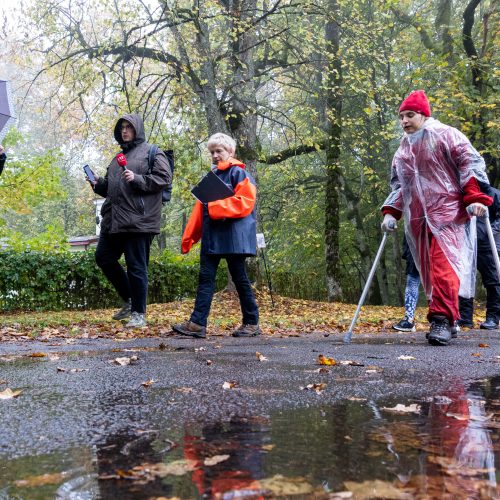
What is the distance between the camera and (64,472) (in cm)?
191

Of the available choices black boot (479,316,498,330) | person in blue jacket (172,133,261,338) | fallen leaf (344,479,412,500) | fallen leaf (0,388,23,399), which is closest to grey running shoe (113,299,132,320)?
person in blue jacket (172,133,261,338)

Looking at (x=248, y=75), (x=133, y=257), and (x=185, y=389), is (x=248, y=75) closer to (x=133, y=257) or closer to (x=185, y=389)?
(x=133, y=257)

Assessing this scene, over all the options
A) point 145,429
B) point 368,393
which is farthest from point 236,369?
point 145,429

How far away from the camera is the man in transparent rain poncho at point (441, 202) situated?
594cm

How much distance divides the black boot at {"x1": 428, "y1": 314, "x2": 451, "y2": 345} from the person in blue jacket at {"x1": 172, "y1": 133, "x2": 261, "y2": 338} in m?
1.81

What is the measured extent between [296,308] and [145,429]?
43.3ft

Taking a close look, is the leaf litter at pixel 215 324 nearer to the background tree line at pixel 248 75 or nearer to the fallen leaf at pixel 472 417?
the background tree line at pixel 248 75

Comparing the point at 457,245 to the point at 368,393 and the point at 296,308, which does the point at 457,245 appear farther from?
the point at 296,308

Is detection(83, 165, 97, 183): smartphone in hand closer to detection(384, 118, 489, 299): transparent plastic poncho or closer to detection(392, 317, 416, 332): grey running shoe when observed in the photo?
detection(384, 118, 489, 299): transparent plastic poncho

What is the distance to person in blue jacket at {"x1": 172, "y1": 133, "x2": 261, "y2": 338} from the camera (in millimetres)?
6685

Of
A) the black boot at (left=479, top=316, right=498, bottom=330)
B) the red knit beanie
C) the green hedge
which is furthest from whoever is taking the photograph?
the green hedge

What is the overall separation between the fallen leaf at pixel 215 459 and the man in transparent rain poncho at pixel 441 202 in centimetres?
423

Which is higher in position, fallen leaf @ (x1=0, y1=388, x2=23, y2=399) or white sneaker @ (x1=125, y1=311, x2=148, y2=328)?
fallen leaf @ (x1=0, y1=388, x2=23, y2=399)

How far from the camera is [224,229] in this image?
6.80 m
